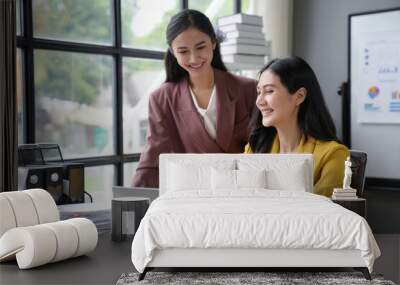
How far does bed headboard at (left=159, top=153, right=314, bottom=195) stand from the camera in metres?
3.80

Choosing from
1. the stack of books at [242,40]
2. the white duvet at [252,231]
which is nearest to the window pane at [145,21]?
the stack of books at [242,40]

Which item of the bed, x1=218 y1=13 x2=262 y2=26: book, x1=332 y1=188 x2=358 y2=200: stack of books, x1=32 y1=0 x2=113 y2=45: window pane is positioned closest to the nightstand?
x1=332 y1=188 x2=358 y2=200: stack of books

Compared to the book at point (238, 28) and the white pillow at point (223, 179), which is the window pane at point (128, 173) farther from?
the white pillow at point (223, 179)

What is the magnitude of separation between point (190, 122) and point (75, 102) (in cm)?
167

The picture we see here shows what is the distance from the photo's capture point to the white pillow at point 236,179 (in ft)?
12.2

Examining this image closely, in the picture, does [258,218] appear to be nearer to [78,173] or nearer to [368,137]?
[78,173]

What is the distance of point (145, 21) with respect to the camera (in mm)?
6117

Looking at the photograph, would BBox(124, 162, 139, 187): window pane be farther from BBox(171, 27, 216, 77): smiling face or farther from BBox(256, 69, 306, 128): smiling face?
BBox(256, 69, 306, 128): smiling face

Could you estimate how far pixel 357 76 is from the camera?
703cm

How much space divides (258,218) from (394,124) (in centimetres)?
423

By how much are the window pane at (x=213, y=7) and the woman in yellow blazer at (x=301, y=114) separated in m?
2.90

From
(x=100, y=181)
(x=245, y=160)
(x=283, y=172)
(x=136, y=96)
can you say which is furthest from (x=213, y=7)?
(x=283, y=172)

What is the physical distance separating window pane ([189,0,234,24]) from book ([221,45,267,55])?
1.04 m

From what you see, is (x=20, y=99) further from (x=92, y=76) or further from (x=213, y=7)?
(x=213, y=7)
